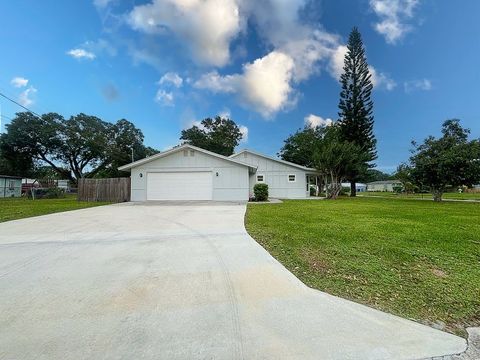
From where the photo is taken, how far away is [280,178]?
2414 centimetres

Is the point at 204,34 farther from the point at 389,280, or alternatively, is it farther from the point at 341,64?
the point at 341,64

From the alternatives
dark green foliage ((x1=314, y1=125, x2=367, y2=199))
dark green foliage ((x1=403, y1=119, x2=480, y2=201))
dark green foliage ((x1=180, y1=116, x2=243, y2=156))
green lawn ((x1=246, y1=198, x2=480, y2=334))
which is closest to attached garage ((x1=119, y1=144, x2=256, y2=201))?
dark green foliage ((x1=314, y1=125, x2=367, y2=199))

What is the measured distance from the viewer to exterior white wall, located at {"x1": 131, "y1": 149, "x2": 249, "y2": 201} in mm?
18234

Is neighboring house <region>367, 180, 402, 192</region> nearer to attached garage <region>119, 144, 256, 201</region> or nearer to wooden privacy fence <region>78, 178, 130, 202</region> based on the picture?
attached garage <region>119, 144, 256, 201</region>

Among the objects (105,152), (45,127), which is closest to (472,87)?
(105,152)

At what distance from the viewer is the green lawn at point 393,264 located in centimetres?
319

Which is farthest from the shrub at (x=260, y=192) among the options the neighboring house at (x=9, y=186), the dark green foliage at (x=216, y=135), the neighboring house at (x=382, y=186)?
the neighboring house at (x=382, y=186)

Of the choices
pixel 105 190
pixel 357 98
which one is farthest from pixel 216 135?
pixel 105 190

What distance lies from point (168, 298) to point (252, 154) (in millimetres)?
21606

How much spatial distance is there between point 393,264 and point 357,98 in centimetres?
2814

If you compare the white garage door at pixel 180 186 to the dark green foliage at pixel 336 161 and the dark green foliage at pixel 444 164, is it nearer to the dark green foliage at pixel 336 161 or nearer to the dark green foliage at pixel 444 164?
the dark green foliage at pixel 336 161

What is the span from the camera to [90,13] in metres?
12.8

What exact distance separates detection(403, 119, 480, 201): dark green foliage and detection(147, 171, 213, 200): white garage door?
597 inches

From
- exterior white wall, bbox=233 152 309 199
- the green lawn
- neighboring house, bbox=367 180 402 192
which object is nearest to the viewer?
the green lawn
